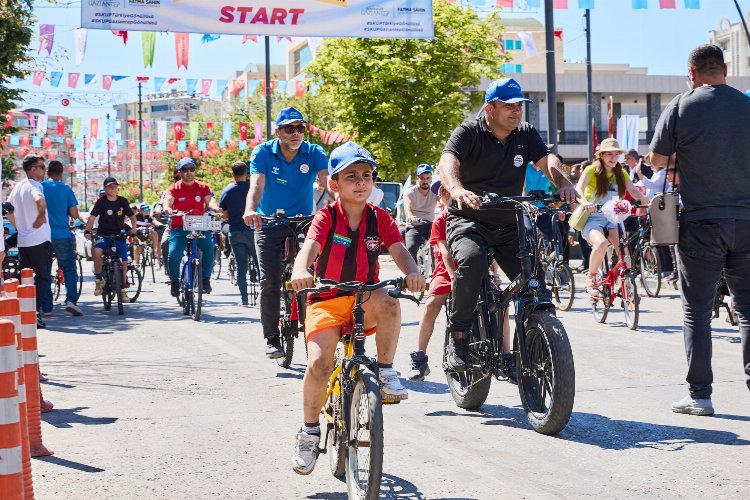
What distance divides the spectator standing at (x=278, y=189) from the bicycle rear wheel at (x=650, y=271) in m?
6.76

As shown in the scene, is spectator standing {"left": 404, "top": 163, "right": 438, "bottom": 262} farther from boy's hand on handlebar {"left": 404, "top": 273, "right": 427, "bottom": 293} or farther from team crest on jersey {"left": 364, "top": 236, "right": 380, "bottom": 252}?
boy's hand on handlebar {"left": 404, "top": 273, "right": 427, "bottom": 293}

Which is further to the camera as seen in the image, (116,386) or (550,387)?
(116,386)

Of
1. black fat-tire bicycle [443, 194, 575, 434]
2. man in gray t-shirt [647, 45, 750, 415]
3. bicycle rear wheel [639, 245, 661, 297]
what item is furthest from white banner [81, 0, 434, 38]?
black fat-tire bicycle [443, 194, 575, 434]

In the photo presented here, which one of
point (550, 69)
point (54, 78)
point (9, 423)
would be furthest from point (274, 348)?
point (54, 78)

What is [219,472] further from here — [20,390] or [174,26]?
[174,26]

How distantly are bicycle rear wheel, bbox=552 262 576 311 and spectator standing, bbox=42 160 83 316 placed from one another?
650 cm

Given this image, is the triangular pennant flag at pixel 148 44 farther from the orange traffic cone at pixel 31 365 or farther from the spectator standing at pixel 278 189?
the orange traffic cone at pixel 31 365

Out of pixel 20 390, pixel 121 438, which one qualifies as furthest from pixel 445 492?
pixel 121 438

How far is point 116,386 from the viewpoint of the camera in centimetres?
844

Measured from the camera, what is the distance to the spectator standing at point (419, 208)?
607 inches

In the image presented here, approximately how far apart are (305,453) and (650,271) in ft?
38.2

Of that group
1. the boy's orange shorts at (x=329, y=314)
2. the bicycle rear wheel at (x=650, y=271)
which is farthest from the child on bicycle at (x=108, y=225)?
the boy's orange shorts at (x=329, y=314)

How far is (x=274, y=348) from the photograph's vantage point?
899 cm

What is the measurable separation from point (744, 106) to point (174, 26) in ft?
43.6
